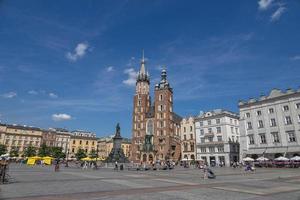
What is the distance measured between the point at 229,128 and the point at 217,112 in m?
7.21

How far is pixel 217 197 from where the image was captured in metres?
13.8

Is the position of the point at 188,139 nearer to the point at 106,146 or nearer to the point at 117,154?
Result: the point at 117,154

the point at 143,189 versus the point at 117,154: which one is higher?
the point at 117,154

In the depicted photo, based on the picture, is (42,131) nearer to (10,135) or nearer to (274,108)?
(10,135)

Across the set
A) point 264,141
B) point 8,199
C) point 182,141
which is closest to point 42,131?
point 182,141

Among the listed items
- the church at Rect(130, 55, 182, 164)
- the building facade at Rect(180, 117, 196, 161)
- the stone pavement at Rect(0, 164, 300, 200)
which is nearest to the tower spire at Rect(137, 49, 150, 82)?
the church at Rect(130, 55, 182, 164)

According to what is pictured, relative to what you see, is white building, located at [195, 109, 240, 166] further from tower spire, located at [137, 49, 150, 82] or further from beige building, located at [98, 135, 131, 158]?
beige building, located at [98, 135, 131, 158]

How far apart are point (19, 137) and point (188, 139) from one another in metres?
83.0

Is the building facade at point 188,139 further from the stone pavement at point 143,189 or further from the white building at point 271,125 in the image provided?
the stone pavement at point 143,189

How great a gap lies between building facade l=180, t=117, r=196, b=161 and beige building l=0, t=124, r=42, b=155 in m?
76.9

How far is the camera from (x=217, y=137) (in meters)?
79.2

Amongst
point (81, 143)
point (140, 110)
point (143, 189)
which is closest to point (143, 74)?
point (140, 110)

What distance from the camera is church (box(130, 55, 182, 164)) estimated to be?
106m

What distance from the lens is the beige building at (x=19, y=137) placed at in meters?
124
